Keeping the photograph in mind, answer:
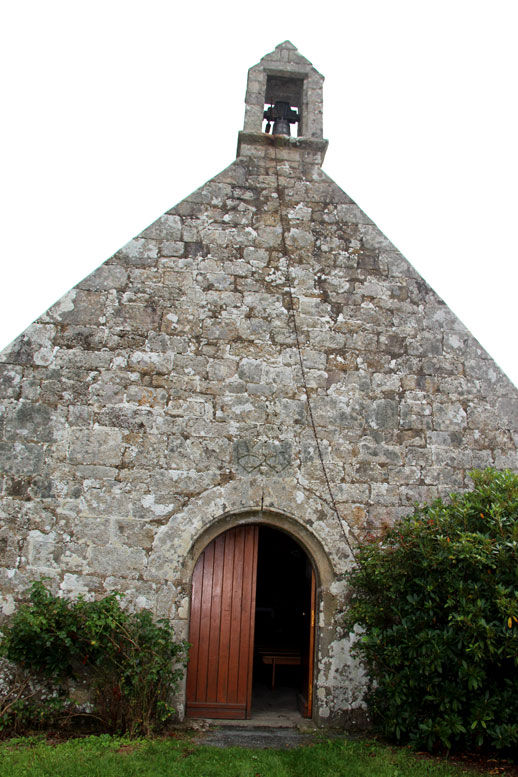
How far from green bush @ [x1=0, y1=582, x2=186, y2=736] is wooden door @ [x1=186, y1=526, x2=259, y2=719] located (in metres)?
0.58

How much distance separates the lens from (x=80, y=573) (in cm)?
507

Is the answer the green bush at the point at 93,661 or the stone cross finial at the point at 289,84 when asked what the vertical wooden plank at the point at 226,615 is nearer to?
the green bush at the point at 93,661

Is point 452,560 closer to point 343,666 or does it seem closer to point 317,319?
point 343,666

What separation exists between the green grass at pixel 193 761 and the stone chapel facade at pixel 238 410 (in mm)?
735

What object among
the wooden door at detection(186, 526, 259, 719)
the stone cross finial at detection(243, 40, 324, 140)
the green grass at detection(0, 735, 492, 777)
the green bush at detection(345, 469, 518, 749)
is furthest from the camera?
the stone cross finial at detection(243, 40, 324, 140)

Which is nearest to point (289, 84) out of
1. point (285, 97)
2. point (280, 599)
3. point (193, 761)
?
point (285, 97)

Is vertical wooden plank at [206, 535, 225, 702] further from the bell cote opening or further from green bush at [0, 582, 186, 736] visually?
the bell cote opening

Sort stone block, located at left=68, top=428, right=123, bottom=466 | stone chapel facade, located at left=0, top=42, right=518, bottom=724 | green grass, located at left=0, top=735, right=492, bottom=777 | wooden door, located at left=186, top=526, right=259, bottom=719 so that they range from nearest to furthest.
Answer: green grass, located at left=0, top=735, right=492, bottom=777, stone chapel facade, located at left=0, top=42, right=518, bottom=724, stone block, located at left=68, top=428, right=123, bottom=466, wooden door, located at left=186, top=526, right=259, bottom=719

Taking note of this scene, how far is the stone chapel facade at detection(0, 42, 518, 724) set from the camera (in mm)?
5168

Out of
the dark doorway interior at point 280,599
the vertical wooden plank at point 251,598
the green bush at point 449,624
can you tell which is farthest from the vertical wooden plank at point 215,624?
the dark doorway interior at point 280,599

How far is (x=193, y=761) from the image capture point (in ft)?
13.4

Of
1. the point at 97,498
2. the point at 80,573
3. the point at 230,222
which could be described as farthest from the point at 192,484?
the point at 230,222

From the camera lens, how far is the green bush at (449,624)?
4.21 metres

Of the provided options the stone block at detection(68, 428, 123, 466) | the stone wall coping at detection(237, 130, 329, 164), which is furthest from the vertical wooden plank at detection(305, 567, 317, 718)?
the stone wall coping at detection(237, 130, 329, 164)
